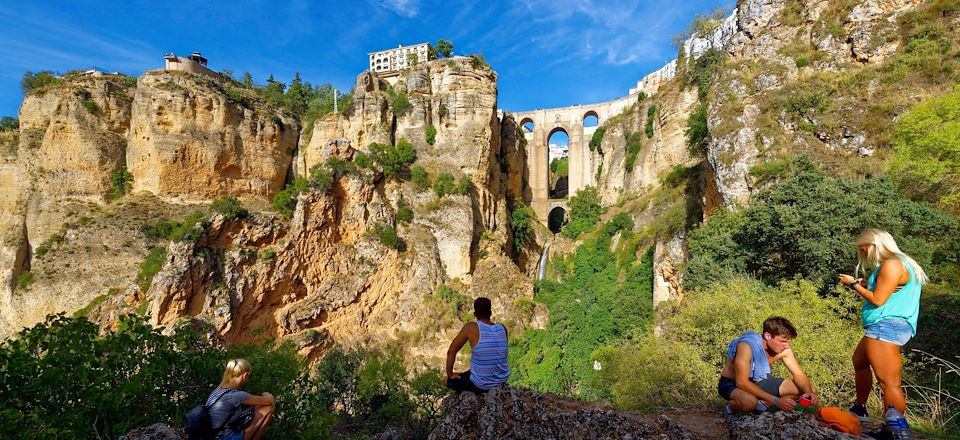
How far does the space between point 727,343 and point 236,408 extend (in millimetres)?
10270

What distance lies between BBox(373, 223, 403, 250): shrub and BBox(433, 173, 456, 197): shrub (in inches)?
153

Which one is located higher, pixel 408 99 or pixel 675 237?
pixel 408 99

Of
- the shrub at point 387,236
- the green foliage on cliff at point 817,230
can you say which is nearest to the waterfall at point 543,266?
the shrub at point 387,236

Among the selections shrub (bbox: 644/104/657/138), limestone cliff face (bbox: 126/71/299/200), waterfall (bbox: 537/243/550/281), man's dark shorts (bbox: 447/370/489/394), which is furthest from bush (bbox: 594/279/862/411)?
shrub (bbox: 644/104/657/138)

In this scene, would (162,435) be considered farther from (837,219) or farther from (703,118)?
(703,118)

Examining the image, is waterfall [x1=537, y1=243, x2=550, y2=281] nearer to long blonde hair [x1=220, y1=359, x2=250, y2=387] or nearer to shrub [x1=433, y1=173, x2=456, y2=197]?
shrub [x1=433, y1=173, x2=456, y2=197]

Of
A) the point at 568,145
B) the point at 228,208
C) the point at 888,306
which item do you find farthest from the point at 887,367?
the point at 568,145

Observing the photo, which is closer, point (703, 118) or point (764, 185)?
point (764, 185)

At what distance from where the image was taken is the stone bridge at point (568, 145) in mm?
37875

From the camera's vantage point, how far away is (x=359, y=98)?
26391 millimetres

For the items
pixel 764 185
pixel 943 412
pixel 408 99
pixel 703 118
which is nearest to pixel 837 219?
pixel 764 185

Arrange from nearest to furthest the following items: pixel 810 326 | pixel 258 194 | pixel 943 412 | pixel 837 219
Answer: pixel 943 412 < pixel 810 326 < pixel 837 219 < pixel 258 194

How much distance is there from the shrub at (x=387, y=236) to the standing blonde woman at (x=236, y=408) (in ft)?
61.2

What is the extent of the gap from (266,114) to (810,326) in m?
29.0
